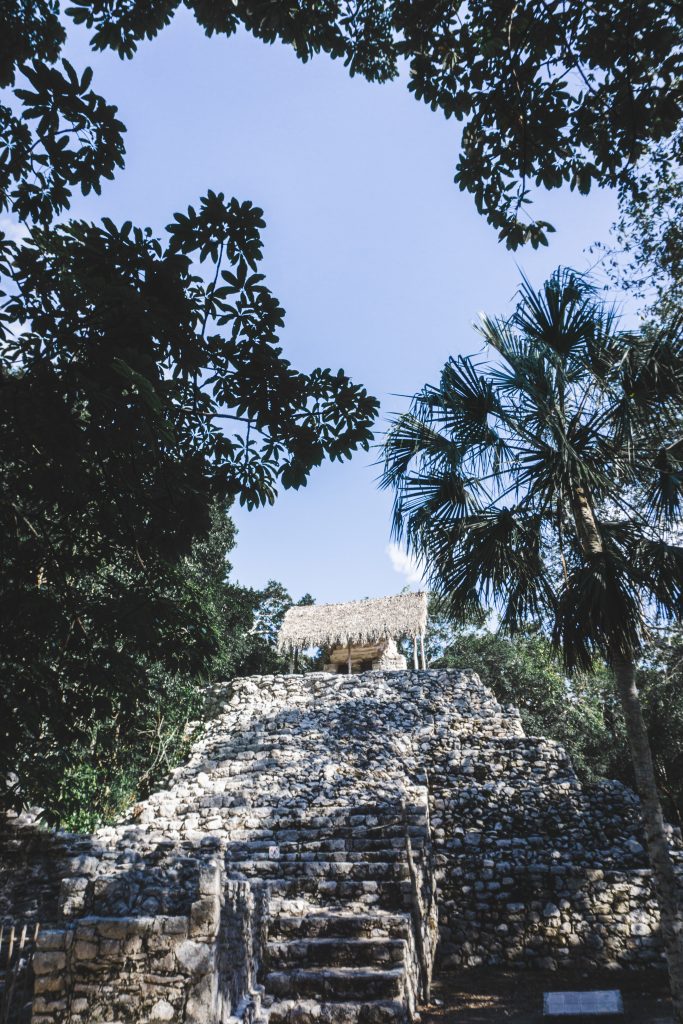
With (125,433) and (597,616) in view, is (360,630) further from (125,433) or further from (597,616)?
(125,433)

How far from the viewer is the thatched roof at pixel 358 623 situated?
67.2ft

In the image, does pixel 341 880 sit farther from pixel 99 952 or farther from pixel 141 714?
pixel 141 714

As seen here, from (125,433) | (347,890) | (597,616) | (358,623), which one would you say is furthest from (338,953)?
(358,623)

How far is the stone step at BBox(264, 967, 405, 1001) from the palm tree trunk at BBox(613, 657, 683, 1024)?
2374 mm

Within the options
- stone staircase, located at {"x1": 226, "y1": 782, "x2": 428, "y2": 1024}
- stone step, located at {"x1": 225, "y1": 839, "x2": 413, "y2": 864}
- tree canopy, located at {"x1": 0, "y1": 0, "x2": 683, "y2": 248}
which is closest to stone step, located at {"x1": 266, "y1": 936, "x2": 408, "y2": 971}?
stone staircase, located at {"x1": 226, "y1": 782, "x2": 428, "y2": 1024}

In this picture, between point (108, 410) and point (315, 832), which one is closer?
point (108, 410)

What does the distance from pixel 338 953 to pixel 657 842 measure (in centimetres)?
330

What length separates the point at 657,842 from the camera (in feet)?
18.2

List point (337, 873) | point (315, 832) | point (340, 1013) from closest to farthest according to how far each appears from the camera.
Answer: point (340, 1013)
point (337, 873)
point (315, 832)

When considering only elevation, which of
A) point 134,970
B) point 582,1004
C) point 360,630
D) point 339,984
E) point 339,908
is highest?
point 360,630

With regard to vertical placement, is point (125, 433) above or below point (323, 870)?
above

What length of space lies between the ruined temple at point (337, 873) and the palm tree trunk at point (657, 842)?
2.38 m

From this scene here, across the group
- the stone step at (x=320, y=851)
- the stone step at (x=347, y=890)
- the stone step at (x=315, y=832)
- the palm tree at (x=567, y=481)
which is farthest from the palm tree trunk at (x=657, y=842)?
the stone step at (x=315, y=832)

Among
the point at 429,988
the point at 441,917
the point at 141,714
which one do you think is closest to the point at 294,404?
the point at 429,988
